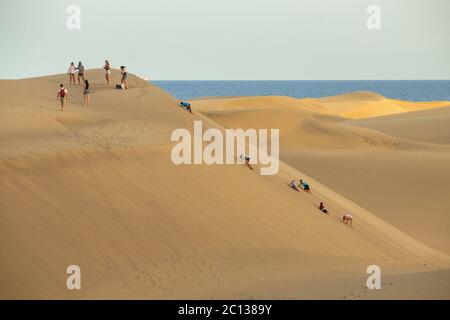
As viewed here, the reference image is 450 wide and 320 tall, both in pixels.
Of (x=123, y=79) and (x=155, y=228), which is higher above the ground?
(x=123, y=79)

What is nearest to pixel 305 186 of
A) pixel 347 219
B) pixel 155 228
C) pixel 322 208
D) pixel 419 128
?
pixel 322 208

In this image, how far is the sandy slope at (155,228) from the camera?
46.2 ft

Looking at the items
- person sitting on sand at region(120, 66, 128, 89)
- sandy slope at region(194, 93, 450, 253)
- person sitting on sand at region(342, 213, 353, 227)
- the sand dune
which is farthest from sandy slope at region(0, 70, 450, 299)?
the sand dune

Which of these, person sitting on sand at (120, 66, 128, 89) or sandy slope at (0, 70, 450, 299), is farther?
person sitting on sand at (120, 66, 128, 89)

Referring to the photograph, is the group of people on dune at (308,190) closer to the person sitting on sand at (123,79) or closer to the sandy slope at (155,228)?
the sandy slope at (155,228)

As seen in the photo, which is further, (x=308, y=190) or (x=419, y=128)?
(x=419, y=128)

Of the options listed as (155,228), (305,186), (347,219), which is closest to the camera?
(155,228)

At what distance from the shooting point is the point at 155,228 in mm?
15891

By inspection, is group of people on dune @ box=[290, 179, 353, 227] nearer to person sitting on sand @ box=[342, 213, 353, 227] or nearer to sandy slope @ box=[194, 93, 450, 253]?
person sitting on sand @ box=[342, 213, 353, 227]

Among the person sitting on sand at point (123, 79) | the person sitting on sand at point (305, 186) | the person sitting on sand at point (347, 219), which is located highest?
the person sitting on sand at point (123, 79)

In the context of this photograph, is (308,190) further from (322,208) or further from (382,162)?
(382,162)

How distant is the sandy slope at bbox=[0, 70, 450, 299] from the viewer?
554 inches

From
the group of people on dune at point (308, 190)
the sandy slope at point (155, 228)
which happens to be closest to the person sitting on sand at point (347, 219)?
the group of people on dune at point (308, 190)
